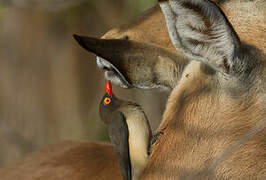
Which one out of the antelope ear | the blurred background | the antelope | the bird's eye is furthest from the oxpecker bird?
the blurred background

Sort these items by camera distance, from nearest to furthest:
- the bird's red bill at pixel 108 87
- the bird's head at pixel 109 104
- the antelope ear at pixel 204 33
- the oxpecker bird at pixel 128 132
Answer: the antelope ear at pixel 204 33 → the oxpecker bird at pixel 128 132 → the bird's red bill at pixel 108 87 → the bird's head at pixel 109 104

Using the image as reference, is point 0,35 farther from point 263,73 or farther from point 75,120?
point 263,73

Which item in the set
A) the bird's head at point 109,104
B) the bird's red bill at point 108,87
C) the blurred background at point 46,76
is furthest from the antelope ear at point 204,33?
the blurred background at point 46,76

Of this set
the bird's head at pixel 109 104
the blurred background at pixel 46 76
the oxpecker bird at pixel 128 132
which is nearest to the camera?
the oxpecker bird at pixel 128 132

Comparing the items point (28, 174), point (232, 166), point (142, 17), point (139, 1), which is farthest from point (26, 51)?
point (232, 166)

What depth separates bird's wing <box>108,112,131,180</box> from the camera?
9.32 feet

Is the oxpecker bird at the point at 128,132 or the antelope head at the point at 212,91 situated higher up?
the antelope head at the point at 212,91

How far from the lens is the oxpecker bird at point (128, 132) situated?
9.06 ft

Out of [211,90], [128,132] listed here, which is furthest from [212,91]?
[128,132]

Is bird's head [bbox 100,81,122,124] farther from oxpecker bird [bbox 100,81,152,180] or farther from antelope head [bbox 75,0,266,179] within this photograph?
antelope head [bbox 75,0,266,179]

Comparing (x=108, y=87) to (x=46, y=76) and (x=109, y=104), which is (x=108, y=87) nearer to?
(x=109, y=104)

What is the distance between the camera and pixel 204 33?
1.84 meters

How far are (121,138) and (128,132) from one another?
5 cm

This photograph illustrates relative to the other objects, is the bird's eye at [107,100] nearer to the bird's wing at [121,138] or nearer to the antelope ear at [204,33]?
the bird's wing at [121,138]
